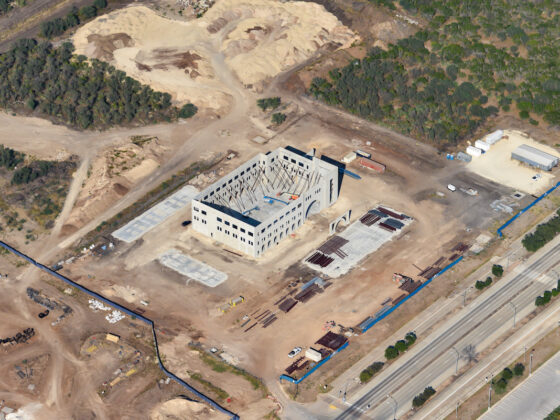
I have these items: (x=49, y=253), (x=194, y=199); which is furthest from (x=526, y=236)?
(x=49, y=253)

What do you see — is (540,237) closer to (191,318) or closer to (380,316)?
(380,316)

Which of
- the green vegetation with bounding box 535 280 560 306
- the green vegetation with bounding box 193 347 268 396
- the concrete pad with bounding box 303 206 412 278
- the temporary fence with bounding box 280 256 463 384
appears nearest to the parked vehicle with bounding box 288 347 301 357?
the temporary fence with bounding box 280 256 463 384

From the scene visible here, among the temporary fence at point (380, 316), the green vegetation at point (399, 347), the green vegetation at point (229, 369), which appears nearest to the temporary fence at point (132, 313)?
the green vegetation at point (229, 369)

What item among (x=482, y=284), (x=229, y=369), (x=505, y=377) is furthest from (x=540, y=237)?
(x=229, y=369)

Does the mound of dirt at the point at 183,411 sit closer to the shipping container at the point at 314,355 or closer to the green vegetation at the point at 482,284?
the shipping container at the point at 314,355

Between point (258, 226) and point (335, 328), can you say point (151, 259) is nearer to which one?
point (258, 226)
